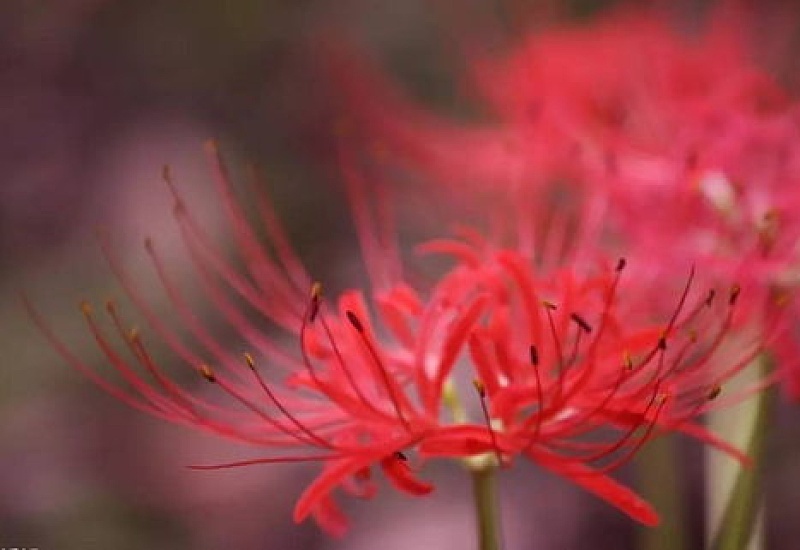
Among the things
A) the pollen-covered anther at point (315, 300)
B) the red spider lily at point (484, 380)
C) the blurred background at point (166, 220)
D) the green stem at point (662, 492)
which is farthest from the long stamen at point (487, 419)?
the blurred background at point (166, 220)

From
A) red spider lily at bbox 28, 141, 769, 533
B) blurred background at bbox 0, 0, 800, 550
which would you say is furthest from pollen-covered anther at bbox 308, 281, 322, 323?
A: blurred background at bbox 0, 0, 800, 550

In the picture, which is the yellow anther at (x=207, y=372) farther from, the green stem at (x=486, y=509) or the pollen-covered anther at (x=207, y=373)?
the green stem at (x=486, y=509)

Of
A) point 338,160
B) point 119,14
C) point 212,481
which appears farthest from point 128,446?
point 119,14

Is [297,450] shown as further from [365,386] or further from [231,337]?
[365,386]

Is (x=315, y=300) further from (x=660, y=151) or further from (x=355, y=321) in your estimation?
(x=660, y=151)

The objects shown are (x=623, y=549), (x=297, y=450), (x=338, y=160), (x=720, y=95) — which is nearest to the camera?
(x=720, y=95)

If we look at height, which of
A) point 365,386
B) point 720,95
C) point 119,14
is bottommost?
point 365,386
